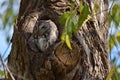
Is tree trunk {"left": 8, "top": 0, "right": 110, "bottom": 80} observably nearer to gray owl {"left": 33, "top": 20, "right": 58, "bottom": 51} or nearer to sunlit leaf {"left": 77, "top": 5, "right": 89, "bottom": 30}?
gray owl {"left": 33, "top": 20, "right": 58, "bottom": 51}

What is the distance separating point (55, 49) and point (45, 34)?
0.11 metres

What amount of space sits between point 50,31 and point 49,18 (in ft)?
0.35

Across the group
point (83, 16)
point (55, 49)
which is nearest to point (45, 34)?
point (55, 49)

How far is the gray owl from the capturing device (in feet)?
5.71

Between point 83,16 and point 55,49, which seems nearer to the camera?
point 83,16

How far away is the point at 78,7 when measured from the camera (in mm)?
1781

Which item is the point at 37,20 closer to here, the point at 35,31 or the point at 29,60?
the point at 35,31

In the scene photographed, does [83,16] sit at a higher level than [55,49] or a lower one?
higher

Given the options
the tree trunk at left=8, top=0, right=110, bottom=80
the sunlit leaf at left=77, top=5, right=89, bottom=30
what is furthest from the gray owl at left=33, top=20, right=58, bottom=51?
the sunlit leaf at left=77, top=5, right=89, bottom=30

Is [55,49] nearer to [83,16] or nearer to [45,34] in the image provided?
[45,34]

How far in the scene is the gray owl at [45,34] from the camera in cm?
174

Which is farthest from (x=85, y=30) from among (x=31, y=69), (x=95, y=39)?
(x=31, y=69)

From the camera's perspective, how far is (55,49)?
1714 millimetres

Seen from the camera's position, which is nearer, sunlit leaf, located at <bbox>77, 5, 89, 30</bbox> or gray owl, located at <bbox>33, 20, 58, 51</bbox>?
sunlit leaf, located at <bbox>77, 5, 89, 30</bbox>
